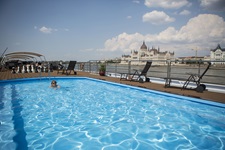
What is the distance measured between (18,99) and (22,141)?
3784mm

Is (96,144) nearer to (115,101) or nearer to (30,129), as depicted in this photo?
(30,129)

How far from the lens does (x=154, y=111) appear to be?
475cm

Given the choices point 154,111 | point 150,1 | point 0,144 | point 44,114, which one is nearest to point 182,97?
point 154,111

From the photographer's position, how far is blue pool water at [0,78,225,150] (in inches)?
113

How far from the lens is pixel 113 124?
149 inches

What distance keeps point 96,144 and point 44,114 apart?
2.32m

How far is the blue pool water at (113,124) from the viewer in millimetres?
2863

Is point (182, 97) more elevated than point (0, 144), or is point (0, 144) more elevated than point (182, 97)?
point (182, 97)

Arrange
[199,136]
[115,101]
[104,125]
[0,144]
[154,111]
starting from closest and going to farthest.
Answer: [0,144]
[199,136]
[104,125]
[154,111]
[115,101]

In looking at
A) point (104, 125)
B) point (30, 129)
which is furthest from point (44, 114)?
point (104, 125)

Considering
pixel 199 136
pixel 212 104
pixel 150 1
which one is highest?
pixel 150 1

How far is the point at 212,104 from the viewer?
4543 millimetres

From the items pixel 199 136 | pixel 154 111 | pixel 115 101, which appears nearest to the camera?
pixel 199 136

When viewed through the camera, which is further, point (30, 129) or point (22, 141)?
point (30, 129)
